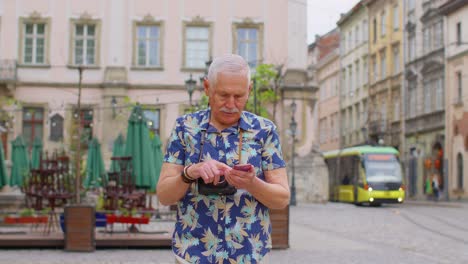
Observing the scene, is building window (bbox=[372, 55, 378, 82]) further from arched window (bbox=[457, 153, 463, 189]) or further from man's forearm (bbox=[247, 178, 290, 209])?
man's forearm (bbox=[247, 178, 290, 209])

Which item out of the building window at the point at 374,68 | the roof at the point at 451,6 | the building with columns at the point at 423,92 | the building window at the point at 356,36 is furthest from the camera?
the building window at the point at 356,36

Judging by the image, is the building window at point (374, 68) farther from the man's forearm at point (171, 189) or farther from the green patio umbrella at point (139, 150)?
the man's forearm at point (171, 189)

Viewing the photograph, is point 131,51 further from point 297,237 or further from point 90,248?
point 90,248

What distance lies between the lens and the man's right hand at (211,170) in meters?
3.10

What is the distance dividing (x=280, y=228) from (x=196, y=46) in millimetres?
26841

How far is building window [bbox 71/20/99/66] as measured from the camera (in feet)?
130

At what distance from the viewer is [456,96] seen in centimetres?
4716

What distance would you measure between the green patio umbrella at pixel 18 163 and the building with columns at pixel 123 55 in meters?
9.52

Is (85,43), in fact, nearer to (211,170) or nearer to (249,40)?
(249,40)

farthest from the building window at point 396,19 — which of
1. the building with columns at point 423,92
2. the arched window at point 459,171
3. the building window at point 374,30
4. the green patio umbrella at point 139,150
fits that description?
the green patio umbrella at point 139,150

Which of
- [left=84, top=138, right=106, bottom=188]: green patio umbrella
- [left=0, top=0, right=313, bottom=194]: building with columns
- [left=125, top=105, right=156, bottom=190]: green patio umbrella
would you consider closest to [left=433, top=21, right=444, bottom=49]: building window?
[left=0, top=0, right=313, bottom=194]: building with columns

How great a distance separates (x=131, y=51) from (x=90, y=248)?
2659cm

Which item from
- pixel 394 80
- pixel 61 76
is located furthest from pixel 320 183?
pixel 394 80

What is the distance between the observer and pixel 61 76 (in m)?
39.2
